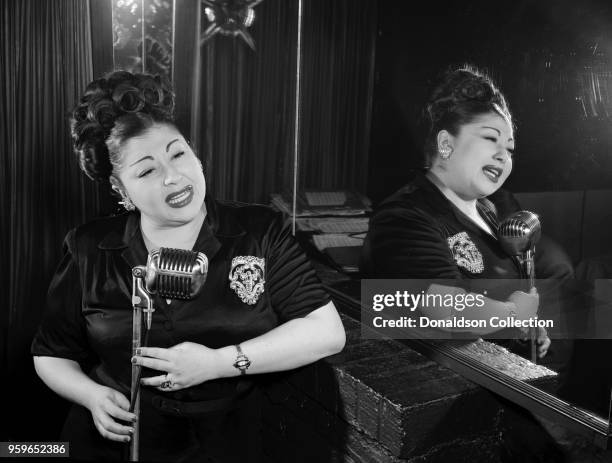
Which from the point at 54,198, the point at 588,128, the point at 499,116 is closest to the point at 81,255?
the point at 54,198

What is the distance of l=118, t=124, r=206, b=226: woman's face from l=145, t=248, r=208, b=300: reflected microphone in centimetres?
8

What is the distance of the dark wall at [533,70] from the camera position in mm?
963

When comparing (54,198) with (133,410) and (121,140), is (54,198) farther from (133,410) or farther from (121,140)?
(133,410)

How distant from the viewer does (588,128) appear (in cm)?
98

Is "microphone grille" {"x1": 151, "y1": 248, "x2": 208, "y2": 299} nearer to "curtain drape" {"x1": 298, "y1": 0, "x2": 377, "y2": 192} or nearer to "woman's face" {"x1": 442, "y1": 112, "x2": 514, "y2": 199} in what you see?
"curtain drape" {"x1": 298, "y1": 0, "x2": 377, "y2": 192}

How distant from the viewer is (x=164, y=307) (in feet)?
4.25

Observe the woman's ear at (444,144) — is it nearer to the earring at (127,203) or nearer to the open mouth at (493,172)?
the open mouth at (493,172)

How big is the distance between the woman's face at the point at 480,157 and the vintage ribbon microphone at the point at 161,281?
0.51 metres

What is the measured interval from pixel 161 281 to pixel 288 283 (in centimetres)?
27

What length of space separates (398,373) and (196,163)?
24.0 inches

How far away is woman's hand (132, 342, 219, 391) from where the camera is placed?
128cm

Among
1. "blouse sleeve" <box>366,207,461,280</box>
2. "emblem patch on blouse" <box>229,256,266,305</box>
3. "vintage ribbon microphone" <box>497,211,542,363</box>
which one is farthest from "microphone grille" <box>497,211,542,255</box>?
"emblem patch on blouse" <box>229,256,266,305</box>

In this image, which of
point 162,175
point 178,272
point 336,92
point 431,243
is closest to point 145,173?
point 162,175

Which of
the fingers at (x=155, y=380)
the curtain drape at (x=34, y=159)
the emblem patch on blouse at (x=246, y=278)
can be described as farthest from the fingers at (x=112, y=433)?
the emblem patch on blouse at (x=246, y=278)
